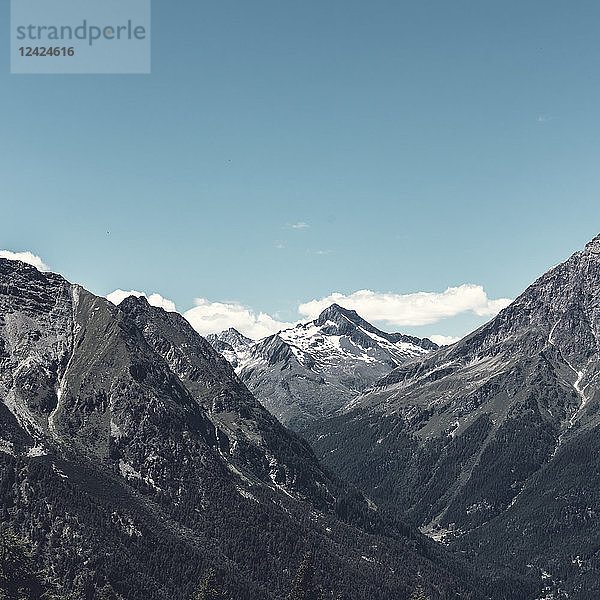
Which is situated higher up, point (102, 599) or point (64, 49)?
point (64, 49)

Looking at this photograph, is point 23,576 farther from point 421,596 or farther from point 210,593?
point 421,596

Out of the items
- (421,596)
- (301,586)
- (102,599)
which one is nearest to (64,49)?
(102,599)

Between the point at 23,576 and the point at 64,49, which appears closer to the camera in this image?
the point at 64,49

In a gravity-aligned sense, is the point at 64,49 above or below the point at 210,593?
above

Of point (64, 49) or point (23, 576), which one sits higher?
point (64, 49)

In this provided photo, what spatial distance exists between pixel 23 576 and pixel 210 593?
52.1 meters

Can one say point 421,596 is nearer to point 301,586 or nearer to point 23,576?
point 301,586

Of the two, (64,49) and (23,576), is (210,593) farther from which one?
(64,49)

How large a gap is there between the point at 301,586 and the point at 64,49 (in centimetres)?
14054

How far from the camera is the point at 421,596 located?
528 feet

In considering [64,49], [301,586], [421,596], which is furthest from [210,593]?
[64,49]

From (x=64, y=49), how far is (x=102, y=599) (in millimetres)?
125384

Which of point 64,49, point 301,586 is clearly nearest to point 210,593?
point 301,586

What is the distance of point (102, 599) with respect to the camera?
145250mm
